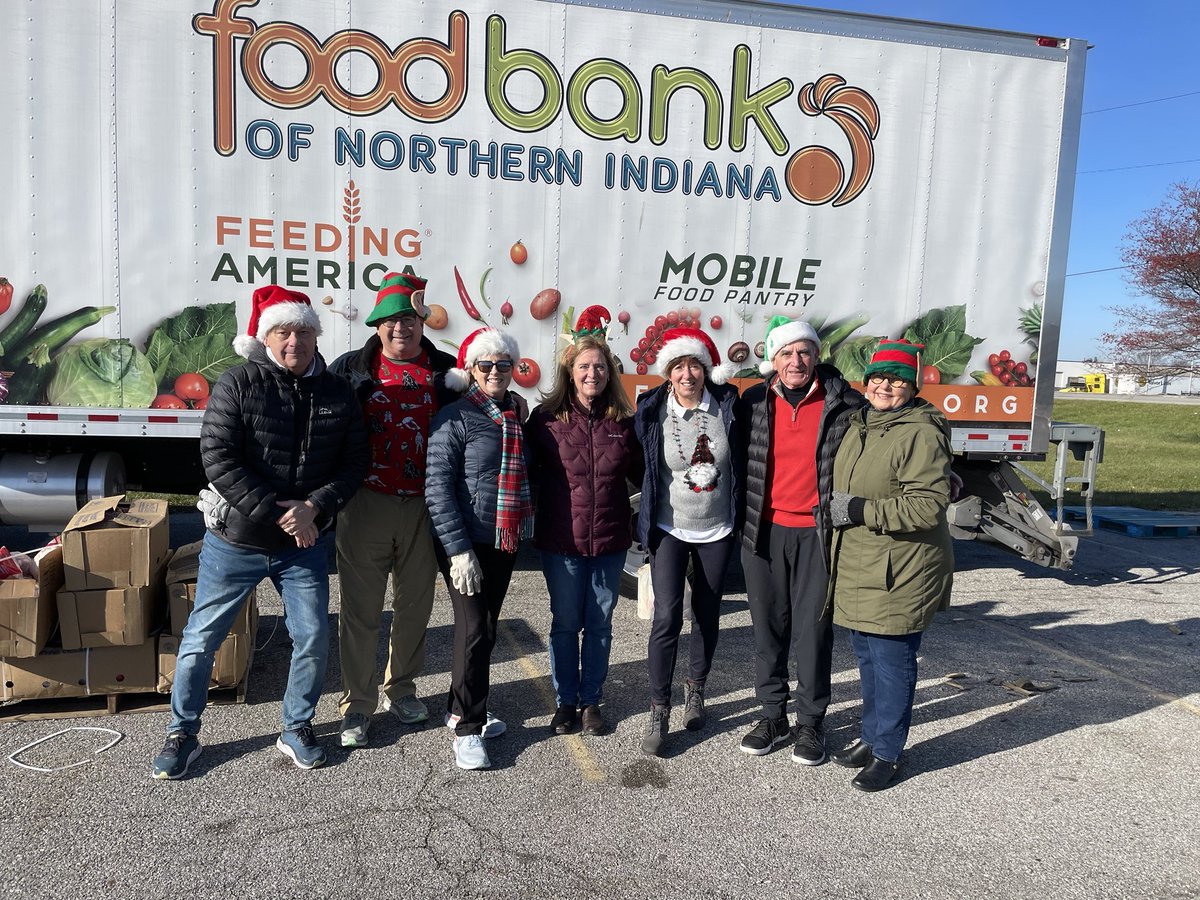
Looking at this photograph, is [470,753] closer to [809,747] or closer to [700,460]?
[809,747]

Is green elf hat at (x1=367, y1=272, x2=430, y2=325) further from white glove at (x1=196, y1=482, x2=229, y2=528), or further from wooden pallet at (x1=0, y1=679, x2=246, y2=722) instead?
wooden pallet at (x1=0, y1=679, x2=246, y2=722)

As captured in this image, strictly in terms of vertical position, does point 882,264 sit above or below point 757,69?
below

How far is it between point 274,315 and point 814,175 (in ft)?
12.0

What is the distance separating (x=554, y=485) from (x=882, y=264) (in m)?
3.20

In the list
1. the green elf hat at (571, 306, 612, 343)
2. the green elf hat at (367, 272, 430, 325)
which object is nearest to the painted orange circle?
the green elf hat at (571, 306, 612, 343)

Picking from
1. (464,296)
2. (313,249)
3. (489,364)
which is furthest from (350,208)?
(489,364)

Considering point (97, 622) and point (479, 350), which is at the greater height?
point (479, 350)

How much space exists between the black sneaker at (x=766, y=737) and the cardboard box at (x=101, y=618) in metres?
2.67

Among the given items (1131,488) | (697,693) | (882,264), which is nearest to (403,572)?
(697,693)

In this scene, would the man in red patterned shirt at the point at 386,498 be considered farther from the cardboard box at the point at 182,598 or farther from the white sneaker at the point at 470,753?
the cardboard box at the point at 182,598

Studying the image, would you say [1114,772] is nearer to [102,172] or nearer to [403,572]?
[403,572]

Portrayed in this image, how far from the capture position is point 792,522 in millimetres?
3449

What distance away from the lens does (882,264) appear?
554 centimetres

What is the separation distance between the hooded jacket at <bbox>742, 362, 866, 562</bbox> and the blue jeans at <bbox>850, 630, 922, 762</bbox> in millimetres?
431
